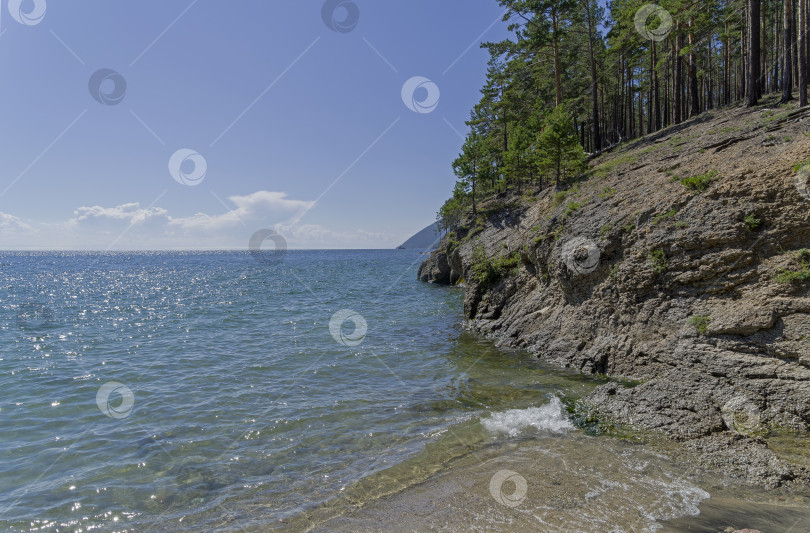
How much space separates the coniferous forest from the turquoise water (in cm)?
1700

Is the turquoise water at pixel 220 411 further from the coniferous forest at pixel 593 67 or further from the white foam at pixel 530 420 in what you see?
the coniferous forest at pixel 593 67

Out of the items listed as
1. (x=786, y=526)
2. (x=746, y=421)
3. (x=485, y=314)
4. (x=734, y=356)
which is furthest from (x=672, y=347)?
(x=485, y=314)

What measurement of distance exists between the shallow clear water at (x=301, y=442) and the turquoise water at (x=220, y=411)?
0.05 m

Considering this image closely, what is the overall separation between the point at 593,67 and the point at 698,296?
25506mm

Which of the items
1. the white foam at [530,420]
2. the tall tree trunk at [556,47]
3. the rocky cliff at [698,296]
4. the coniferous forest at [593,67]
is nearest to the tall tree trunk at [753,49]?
the coniferous forest at [593,67]

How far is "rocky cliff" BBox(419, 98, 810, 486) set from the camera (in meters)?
8.02

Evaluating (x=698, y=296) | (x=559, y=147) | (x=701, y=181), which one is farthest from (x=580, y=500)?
(x=559, y=147)

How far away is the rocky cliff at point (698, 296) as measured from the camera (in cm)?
802

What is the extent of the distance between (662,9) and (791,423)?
29.9 m

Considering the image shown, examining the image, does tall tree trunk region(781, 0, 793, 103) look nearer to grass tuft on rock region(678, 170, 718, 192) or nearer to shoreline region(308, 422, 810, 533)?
grass tuft on rock region(678, 170, 718, 192)

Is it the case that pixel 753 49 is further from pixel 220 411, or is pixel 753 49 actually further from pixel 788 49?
pixel 220 411

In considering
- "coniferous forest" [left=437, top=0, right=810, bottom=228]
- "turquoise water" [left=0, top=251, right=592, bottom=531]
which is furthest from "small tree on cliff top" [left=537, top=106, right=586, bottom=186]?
"turquoise water" [left=0, top=251, right=592, bottom=531]

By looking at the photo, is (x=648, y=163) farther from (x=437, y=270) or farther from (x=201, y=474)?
(x=437, y=270)

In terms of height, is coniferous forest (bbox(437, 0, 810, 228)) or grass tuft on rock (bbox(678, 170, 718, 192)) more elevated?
coniferous forest (bbox(437, 0, 810, 228))
